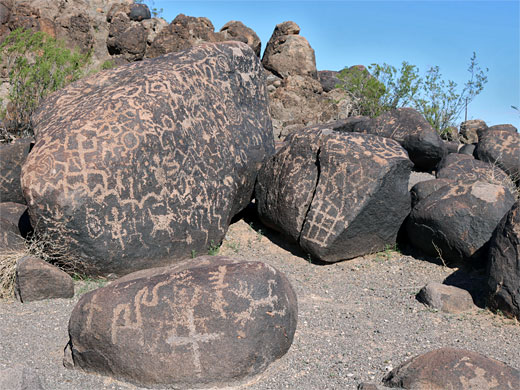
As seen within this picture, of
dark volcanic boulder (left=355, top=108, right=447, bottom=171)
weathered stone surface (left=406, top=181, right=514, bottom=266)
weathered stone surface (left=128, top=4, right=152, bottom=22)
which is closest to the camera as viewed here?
weathered stone surface (left=406, top=181, right=514, bottom=266)

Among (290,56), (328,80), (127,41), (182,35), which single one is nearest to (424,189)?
(290,56)

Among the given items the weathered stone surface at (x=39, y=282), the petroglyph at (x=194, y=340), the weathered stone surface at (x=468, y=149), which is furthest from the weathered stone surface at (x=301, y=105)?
the petroglyph at (x=194, y=340)

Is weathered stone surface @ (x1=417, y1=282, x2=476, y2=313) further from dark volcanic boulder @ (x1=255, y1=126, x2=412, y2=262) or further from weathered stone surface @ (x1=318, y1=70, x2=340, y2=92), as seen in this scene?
weathered stone surface @ (x1=318, y1=70, x2=340, y2=92)

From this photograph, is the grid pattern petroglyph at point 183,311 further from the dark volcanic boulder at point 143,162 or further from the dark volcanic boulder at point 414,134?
the dark volcanic boulder at point 414,134

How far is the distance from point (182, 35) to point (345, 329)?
1275cm

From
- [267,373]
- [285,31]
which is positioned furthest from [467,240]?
[285,31]

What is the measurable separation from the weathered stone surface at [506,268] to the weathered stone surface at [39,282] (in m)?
3.73

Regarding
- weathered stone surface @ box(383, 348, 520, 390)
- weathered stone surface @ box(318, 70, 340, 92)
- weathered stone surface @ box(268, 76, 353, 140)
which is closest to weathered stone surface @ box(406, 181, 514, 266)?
weathered stone surface @ box(383, 348, 520, 390)

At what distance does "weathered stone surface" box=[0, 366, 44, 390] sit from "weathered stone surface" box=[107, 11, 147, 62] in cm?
1421

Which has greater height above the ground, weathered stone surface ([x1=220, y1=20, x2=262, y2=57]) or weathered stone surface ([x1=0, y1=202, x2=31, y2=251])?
weathered stone surface ([x1=220, y1=20, x2=262, y2=57])

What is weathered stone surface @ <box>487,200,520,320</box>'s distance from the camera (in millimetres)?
4734

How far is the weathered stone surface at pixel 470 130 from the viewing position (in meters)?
12.9

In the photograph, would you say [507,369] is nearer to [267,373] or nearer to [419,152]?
Answer: [267,373]

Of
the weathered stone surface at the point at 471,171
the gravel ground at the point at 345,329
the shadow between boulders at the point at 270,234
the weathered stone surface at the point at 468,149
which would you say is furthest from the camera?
the weathered stone surface at the point at 468,149
